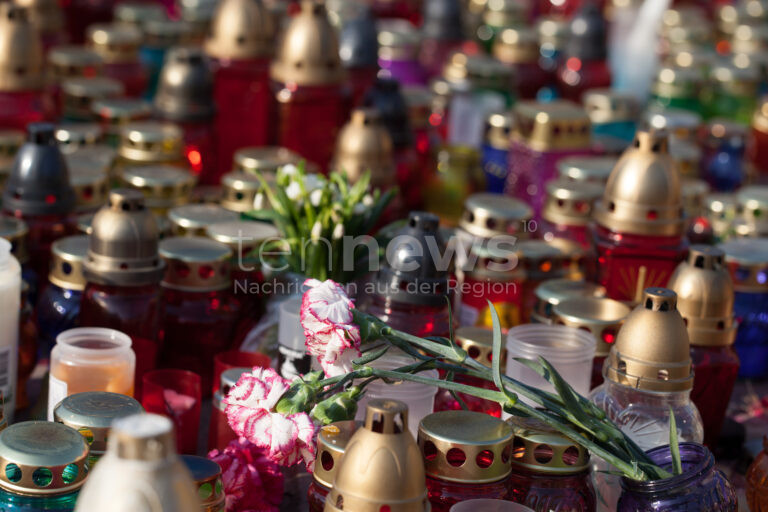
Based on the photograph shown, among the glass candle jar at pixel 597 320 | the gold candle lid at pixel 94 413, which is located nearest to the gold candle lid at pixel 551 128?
the glass candle jar at pixel 597 320

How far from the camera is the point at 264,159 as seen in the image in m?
1.45

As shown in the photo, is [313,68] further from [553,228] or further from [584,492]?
[584,492]

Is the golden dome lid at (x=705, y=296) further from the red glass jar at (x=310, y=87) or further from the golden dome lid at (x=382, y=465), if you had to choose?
the red glass jar at (x=310, y=87)

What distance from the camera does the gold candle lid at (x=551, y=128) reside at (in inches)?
62.4

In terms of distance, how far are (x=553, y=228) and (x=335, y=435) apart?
2.16 feet

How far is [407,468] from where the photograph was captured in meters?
0.73

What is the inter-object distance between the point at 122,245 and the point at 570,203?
0.58 metres

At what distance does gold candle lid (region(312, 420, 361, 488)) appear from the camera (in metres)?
0.82

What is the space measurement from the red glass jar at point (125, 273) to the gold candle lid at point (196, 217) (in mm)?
157

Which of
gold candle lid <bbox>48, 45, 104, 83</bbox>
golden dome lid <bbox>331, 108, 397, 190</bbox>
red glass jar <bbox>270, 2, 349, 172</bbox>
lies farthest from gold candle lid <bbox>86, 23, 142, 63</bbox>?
golden dome lid <bbox>331, 108, 397, 190</bbox>

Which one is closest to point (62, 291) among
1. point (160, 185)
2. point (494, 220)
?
point (160, 185)

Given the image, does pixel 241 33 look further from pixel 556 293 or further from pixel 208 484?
pixel 208 484

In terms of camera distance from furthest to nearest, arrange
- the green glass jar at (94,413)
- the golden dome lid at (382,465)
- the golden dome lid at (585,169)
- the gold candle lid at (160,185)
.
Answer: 1. the golden dome lid at (585,169)
2. the gold candle lid at (160,185)
3. the green glass jar at (94,413)
4. the golden dome lid at (382,465)

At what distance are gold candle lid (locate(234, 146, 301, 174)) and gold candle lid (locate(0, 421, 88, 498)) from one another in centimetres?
67
